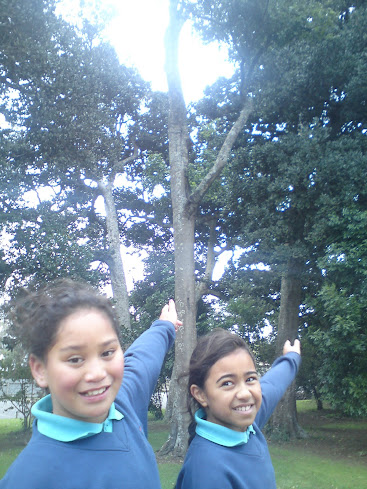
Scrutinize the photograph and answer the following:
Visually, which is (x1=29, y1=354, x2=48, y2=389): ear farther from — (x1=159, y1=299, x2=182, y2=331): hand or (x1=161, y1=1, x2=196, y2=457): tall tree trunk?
(x1=161, y1=1, x2=196, y2=457): tall tree trunk

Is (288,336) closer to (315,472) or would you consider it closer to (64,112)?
(315,472)

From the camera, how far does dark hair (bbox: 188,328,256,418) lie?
203cm

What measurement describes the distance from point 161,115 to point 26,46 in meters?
6.75

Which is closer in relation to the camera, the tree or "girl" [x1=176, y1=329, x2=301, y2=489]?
"girl" [x1=176, y1=329, x2=301, y2=489]

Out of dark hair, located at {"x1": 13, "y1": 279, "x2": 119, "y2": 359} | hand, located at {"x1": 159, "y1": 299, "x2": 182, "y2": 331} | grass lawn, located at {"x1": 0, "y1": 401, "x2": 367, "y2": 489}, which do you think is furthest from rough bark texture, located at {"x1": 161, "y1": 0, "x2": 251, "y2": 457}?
dark hair, located at {"x1": 13, "y1": 279, "x2": 119, "y2": 359}

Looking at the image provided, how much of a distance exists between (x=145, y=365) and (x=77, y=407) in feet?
1.96

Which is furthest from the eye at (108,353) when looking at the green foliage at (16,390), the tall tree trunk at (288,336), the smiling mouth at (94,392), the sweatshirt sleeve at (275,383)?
the green foliage at (16,390)

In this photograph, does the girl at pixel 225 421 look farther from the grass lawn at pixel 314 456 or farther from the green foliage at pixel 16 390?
the green foliage at pixel 16 390

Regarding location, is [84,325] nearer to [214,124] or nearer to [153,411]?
[214,124]

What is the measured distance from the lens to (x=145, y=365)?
2035 mm

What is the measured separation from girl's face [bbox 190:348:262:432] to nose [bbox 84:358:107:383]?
2.13ft

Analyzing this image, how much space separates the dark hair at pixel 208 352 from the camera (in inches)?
79.8

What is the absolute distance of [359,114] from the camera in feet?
34.1

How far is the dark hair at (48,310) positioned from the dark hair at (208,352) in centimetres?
49
